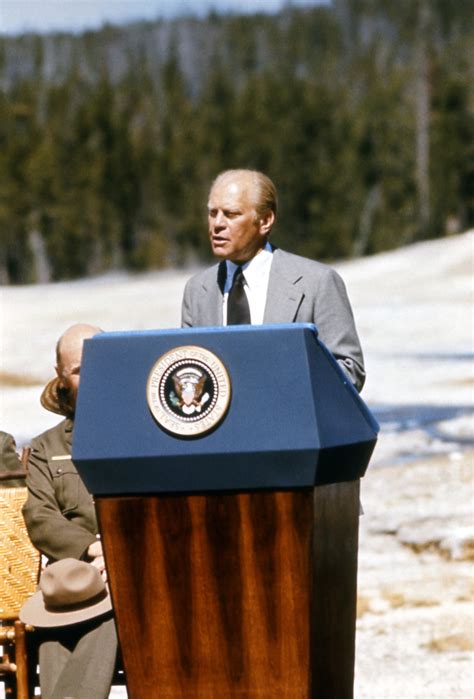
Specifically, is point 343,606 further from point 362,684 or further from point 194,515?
point 362,684

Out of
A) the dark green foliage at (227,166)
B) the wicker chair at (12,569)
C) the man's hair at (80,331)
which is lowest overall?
the dark green foliage at (227,166)

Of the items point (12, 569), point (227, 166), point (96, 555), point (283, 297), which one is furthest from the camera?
point (227, 166)

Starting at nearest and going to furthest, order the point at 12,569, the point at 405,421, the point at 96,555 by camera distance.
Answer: the point at 96,555 → the point at 12,569 → the point at 405,421

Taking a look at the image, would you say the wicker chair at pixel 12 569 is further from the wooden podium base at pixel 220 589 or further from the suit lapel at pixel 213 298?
the wooden podium base at pixel 220 589

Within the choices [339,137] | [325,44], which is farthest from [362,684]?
[325,44]

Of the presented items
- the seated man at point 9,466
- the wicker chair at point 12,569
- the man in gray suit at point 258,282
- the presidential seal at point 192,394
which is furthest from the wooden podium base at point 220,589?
the seated man at point 9,466

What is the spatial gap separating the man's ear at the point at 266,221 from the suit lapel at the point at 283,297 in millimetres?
123

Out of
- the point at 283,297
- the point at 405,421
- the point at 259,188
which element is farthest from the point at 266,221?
the point at 405,421

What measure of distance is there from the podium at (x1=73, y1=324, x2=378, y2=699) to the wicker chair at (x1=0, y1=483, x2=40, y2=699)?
870 mm

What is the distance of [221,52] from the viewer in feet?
343

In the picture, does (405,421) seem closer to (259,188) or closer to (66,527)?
(66,527)

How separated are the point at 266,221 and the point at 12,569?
3.74 ft

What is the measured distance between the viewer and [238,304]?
149 inches

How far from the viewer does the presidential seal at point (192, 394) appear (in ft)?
10.1
